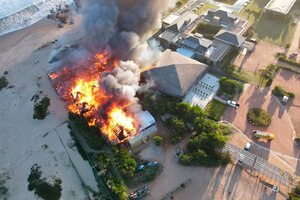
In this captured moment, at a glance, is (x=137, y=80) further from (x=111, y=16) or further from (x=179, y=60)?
(x=111, y=16)

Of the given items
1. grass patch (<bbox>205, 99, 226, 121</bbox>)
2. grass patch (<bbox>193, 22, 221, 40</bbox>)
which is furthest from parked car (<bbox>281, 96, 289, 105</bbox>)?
grass patch (<bbox>193, 22, 221, 40</bbox>)

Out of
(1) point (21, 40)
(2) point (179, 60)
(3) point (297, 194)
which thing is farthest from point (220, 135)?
(1) point (21, 40)

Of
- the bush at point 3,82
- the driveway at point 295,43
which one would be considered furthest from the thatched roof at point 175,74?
the bush at point 3,82

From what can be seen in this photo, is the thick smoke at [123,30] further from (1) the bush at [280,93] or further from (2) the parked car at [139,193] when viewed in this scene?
(1) the bush at [280,93]

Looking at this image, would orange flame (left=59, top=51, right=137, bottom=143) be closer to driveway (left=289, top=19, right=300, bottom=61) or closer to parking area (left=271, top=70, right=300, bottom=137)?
parking area (left=271, top=70, right=300, bottom=137)

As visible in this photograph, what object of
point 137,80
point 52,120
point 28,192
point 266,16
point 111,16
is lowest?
point 28,192

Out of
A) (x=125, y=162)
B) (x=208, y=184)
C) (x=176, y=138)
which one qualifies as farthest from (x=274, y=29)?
(x=125, y=162)
